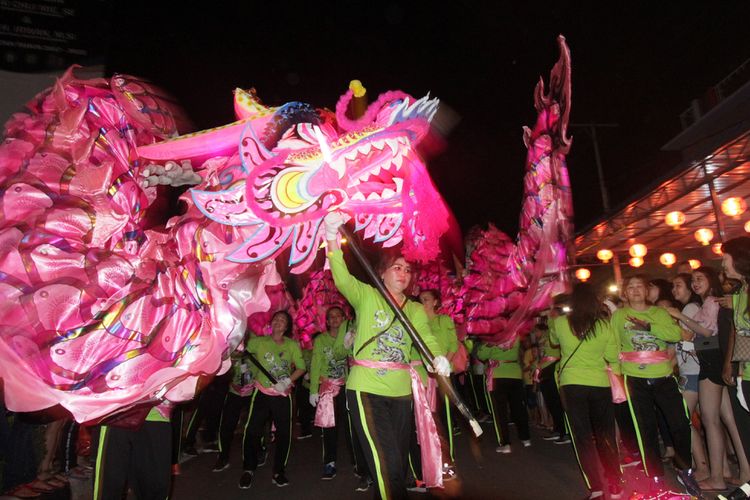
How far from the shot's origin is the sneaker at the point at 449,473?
5.30 m

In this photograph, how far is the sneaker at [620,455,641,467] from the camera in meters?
5.67

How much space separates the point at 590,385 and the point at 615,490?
827 millimetres

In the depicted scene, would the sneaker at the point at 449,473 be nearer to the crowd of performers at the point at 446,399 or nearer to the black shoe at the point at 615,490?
the crowd of performers at the point at 446,399

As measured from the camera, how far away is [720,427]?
460 centimetres

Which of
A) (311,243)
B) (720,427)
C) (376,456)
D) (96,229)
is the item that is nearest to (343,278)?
(311,243)

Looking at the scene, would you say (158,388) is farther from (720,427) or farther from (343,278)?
(720,427)

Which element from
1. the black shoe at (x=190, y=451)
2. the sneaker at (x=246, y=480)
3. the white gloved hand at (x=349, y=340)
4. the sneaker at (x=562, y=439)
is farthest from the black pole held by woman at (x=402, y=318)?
the black shoe at (x=190, y=451)

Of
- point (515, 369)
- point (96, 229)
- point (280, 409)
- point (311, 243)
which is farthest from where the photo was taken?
point (515, 369)

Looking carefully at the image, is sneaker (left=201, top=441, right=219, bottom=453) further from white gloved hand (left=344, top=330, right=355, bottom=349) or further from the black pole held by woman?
the black pole held by woman

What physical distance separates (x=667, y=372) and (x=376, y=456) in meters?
2.95

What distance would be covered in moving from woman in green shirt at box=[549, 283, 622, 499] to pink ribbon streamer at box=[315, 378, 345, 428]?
2544 millimetres

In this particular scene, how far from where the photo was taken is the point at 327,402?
6129 mm

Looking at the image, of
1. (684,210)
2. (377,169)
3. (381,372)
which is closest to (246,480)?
(381,372)

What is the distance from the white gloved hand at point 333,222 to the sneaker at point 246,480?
3.48 metres
